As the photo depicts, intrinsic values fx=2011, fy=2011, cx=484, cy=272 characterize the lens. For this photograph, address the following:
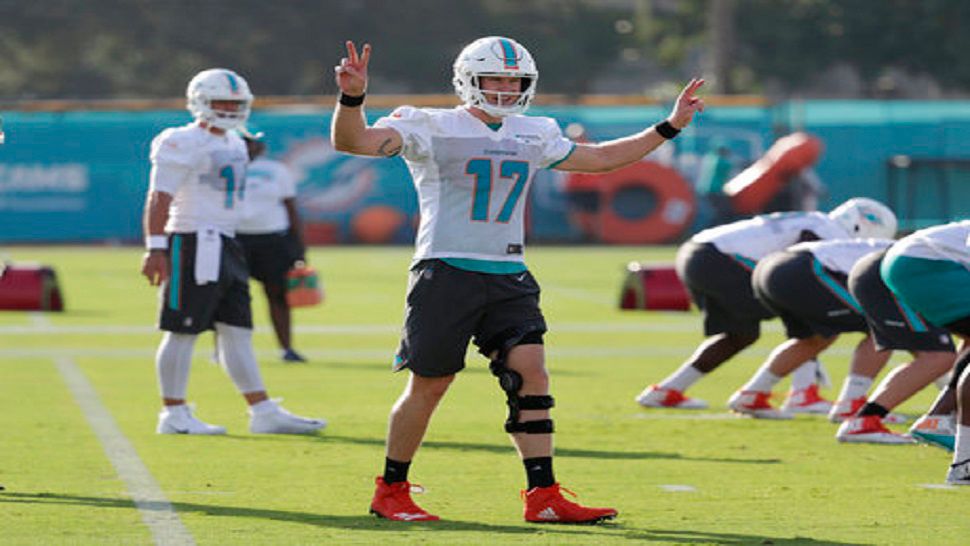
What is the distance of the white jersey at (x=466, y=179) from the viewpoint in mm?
7582

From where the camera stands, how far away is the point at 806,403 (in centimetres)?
1162

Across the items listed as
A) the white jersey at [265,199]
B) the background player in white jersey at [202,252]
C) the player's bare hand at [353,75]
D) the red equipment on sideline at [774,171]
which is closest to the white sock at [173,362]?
the background player in white jersey at [202,252]

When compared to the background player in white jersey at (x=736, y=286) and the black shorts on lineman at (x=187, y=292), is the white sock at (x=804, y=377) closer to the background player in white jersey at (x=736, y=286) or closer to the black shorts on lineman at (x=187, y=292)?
the background player in white jersey at (x=736, y=286)

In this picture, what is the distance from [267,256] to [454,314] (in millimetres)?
7169

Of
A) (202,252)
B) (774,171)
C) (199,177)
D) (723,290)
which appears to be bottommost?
(774,171)

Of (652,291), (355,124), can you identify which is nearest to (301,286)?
(652,291)

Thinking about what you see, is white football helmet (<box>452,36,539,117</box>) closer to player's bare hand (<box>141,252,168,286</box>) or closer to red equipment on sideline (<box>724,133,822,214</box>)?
A: player's bare hand (<box>141,252,168,286</box>)

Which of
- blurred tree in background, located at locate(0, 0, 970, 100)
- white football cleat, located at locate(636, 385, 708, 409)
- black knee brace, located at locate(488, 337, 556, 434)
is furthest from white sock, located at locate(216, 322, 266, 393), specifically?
blurred tree in background, located at locate(0, 0, 970, 100)

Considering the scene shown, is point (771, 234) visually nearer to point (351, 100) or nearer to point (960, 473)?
point (960, 473)

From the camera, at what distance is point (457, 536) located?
23.8 ft

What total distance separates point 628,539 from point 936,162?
28.3m

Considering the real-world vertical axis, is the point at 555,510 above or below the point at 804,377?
above

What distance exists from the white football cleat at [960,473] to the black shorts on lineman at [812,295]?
232 cm

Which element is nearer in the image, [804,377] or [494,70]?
[494,70]
